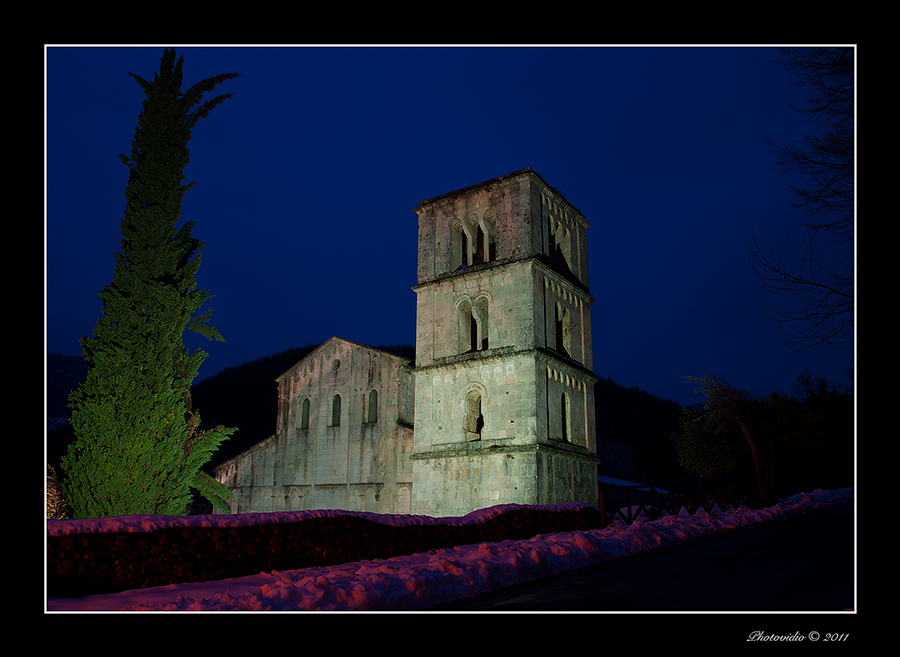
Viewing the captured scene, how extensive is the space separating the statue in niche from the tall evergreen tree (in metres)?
12.1

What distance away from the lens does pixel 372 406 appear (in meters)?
28.9

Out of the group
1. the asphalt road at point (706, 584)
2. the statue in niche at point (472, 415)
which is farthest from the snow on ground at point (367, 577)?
the statue in niche at point (472, 415)

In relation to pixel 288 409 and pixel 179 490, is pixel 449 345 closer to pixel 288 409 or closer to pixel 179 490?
pixel 288 409

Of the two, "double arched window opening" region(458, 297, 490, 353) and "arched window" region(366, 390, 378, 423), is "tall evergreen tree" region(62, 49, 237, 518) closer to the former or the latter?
"double arched window opening" region(458, 297, 490, 353)

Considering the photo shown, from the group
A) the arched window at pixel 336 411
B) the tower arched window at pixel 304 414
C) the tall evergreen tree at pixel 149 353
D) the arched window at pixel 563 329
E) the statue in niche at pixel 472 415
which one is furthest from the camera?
the tower arched window at pixel 304 414

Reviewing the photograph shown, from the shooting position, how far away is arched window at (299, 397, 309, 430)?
30638mm

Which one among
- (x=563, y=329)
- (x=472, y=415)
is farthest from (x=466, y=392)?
(x=563, y=329)

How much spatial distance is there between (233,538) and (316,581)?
2702mm

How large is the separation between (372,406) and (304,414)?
13.6 ft

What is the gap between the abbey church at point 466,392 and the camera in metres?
23.4

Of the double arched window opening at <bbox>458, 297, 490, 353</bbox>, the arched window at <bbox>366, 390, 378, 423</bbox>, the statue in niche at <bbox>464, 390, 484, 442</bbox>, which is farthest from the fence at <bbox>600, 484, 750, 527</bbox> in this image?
the arched window at <bbox>366, 390, 378, 423</bbox>

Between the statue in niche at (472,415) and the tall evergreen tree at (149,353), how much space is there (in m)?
12.1

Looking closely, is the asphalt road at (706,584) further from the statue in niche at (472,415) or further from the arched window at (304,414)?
the arched window at (304,414)
